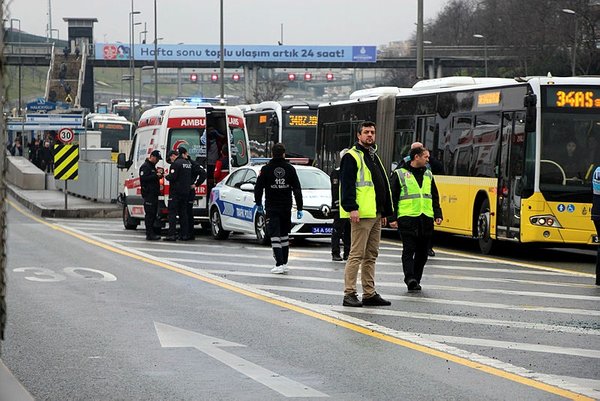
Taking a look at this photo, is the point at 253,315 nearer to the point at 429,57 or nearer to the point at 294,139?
the point at 294,139

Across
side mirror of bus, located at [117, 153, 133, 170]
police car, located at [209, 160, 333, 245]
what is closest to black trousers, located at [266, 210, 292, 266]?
police car, located at [209, 160, 333, 245]

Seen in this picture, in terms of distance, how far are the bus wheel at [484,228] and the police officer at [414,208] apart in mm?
7276

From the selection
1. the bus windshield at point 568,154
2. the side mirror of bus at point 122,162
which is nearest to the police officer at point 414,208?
the bus windshield at point 568,154

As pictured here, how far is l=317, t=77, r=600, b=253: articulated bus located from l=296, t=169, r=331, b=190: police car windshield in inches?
86.7

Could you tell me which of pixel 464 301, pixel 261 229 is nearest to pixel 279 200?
pixel 464 301

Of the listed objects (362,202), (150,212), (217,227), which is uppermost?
(362,202)

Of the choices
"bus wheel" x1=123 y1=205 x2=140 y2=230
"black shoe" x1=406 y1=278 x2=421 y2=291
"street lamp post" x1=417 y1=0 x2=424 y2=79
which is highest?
"street lamp post" x1=417 y1=0 x2=424 y2=79

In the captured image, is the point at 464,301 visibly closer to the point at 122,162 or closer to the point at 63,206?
the point at 122,162

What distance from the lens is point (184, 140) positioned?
2798 cm

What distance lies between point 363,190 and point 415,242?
211 centimetres

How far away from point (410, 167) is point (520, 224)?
6216mm

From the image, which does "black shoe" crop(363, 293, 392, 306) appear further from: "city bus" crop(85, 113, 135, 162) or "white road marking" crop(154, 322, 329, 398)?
"city bus" crop(85, 113, 135, 162)

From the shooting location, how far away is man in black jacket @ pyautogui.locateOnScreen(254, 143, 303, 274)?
17.8 metres

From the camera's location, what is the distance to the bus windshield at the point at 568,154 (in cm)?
2070
